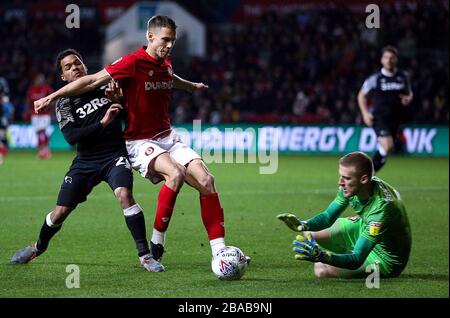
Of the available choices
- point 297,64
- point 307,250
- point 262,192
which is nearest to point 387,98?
point 262,192

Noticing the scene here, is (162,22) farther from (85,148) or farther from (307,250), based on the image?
(307,250)

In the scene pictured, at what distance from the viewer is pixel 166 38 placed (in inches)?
303

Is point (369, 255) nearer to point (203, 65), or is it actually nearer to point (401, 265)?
point (401, 265)

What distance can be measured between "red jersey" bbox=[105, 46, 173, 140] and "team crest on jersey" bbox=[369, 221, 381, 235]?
7.49ft

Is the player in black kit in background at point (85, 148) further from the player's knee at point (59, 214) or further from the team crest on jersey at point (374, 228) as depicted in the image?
the team crest on jersey at point (374, 228)

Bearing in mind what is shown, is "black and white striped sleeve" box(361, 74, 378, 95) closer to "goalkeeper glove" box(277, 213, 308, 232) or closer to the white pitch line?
the white pitch line

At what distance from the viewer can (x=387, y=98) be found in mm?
15359

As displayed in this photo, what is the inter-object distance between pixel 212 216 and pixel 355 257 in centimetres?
145

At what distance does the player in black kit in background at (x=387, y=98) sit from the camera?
14961 mm

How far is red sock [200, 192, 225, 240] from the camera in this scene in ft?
24.4

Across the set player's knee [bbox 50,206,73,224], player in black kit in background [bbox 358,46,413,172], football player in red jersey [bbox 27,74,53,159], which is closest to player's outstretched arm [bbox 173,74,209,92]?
player's knee [bbox 50,206,73,224]

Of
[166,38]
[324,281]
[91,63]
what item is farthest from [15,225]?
[91,63]

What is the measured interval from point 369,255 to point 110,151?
2520 millimetres

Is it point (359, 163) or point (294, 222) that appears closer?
point (359, 163)
